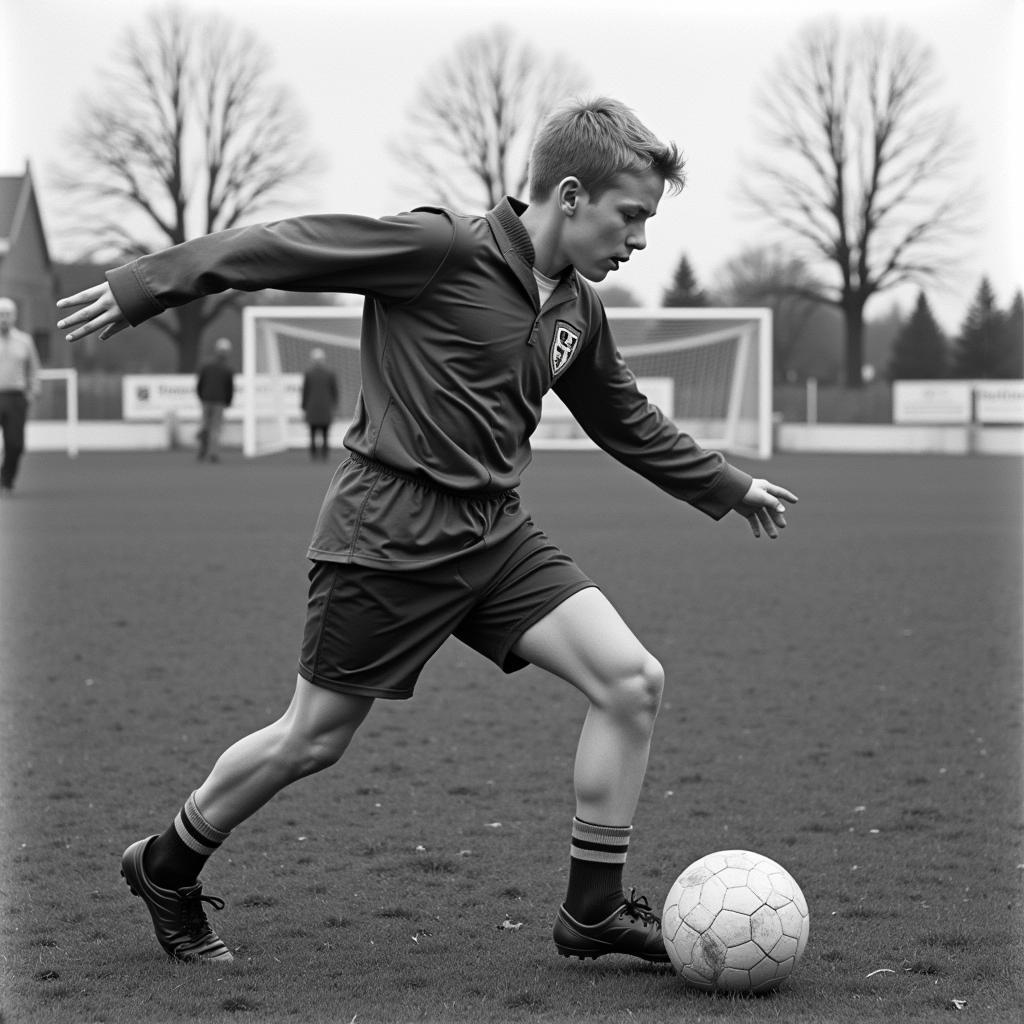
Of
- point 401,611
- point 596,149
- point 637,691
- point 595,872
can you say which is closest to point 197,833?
point 401,611

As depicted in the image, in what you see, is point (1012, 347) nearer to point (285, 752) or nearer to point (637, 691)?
point (637, 691)

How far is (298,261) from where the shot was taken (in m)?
3.17

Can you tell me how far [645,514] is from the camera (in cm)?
1638

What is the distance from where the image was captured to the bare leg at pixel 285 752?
3367mm

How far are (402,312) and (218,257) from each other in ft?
1.38

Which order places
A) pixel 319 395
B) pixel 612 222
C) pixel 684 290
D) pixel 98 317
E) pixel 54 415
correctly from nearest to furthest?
pixel 98 317 < pixel 612 222 < pixel 319 395 < pixel 54 415 < pixel 684 290

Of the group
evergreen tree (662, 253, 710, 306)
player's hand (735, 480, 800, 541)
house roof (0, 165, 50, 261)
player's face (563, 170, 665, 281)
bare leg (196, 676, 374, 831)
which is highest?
house roof (0, 165, 50, 261)

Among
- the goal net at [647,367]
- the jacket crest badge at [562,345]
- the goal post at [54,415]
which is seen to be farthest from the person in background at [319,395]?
the jacket crest badge at [562,345]

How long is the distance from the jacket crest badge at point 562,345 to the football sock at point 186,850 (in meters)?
1.24

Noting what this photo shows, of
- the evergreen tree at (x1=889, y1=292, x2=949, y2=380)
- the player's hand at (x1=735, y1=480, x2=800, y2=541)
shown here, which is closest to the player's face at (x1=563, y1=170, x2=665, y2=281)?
the player's hand at (x1=735, y1=480, x2=800, y2=541)

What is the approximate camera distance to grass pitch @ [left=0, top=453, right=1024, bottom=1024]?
325 centimetres

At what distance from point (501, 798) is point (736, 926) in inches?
71.7

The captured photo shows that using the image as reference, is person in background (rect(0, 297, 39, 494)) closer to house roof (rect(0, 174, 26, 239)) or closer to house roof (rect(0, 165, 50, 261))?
house roof (rect(0, 165, 50, 261))

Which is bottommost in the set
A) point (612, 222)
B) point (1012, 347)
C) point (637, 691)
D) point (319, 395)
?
point (637, 691)
